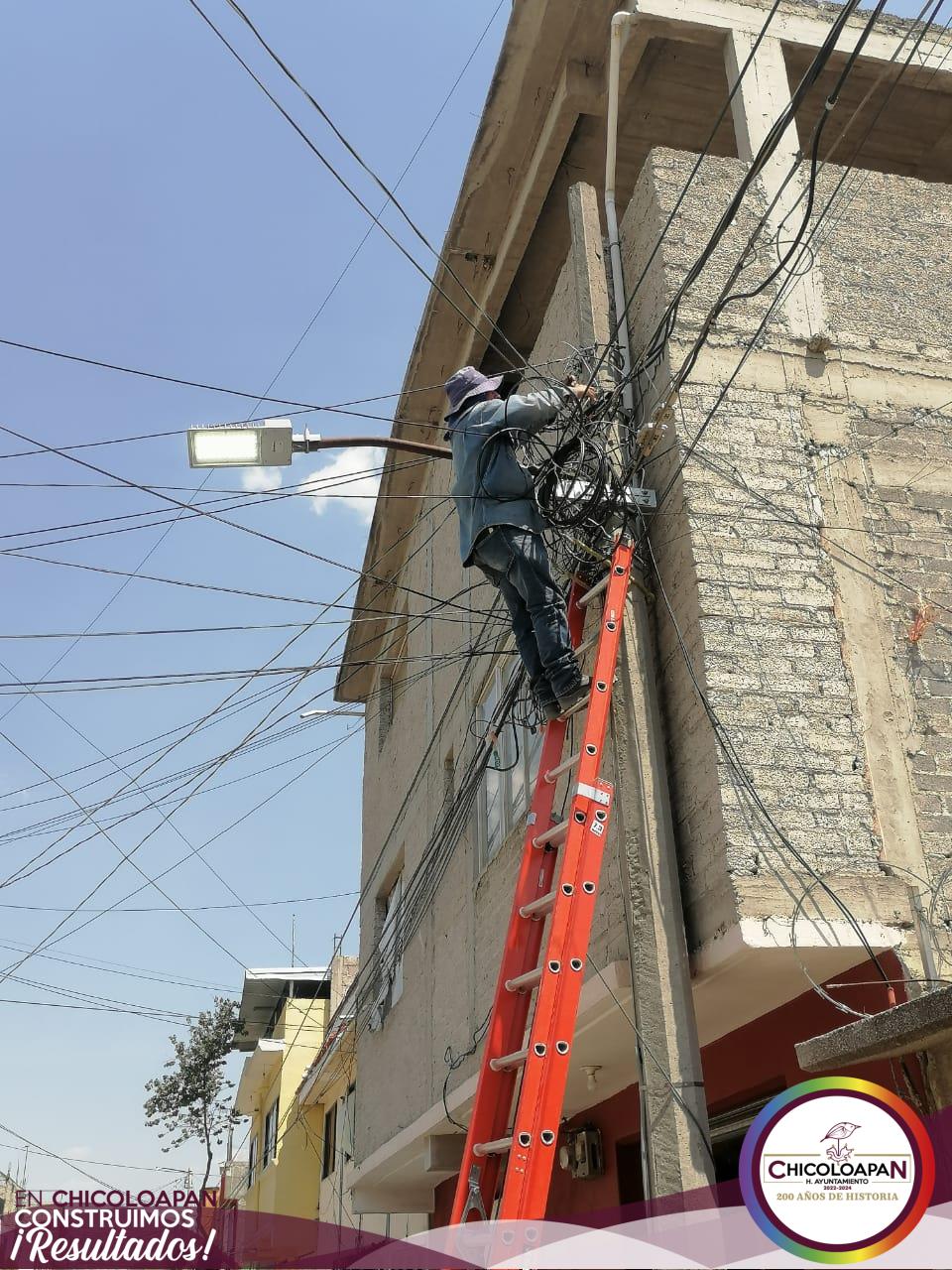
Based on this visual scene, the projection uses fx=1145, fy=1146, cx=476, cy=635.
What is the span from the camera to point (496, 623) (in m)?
9.36

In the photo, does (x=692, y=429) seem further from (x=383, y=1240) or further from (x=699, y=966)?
(x=383, y=1240)

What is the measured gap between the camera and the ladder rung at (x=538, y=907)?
5172 mm

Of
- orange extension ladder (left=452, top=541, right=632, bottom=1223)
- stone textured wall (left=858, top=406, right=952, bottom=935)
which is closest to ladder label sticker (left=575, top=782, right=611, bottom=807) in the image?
orange extension ladder (left=452, top=541, right=632, bottom=1223)

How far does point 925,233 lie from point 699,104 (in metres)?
3.67

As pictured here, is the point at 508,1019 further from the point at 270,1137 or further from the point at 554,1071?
the point at 270,1137

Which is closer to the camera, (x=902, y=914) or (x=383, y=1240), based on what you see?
(x=902, y=914)

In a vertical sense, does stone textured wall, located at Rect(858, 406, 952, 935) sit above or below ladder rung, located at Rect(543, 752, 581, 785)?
above

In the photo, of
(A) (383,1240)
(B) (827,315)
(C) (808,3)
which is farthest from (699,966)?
(A) (383,1240)

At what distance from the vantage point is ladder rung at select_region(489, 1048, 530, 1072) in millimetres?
4727

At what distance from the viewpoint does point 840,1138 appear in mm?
4148

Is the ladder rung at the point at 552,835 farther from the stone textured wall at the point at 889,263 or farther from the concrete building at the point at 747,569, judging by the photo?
the stone textured wall at the point at 889,263

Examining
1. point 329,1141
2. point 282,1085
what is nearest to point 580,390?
point 329,1141

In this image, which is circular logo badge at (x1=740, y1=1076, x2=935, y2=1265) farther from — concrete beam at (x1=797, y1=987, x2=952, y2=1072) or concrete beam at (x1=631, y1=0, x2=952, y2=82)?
concrete beam at (x1=631, y1=0, x2=952, y2=82)

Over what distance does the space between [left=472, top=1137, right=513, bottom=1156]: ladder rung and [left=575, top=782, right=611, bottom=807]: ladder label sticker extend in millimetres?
1448
